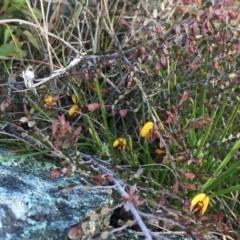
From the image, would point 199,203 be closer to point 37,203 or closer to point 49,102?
point 37,203

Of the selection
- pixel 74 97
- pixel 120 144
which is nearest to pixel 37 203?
pixel 120 144

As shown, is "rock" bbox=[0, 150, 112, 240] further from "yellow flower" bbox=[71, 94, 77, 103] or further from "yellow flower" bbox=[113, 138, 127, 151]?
"yellow flower" bbox=[71, 94, 77, 103]

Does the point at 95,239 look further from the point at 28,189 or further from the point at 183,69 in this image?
the point at 183,69

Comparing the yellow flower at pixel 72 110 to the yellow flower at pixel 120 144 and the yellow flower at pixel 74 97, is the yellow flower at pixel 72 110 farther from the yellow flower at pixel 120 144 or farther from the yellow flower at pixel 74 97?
the yellow flower at pixel 120 144

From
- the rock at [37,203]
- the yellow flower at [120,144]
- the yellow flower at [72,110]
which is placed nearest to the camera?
the rock at [37,203]

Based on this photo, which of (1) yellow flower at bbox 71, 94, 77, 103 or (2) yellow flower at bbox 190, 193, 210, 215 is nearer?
(2) yellow flower at bbox 190, 193, 210, 215

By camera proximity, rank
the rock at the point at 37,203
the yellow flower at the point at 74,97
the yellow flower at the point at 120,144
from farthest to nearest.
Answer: the yellow flower at the point at 74,97, the yellow flower at the point at 120,144, the rock at the point at 37,203

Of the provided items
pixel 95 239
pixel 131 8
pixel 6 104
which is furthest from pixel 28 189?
pixel 131 8

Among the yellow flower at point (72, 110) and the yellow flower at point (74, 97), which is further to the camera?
the yellow flower at point (74, 97)

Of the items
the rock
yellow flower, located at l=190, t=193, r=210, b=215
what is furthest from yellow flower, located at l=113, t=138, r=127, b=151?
yellow flower, located at l=190, t=193, r=210, b=215

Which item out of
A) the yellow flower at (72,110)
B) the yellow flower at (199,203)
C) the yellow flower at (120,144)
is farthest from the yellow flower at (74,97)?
the yellow flower at (199,203)

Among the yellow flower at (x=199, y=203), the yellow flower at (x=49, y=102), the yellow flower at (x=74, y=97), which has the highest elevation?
the yellow flower at (x=49, y=102)
